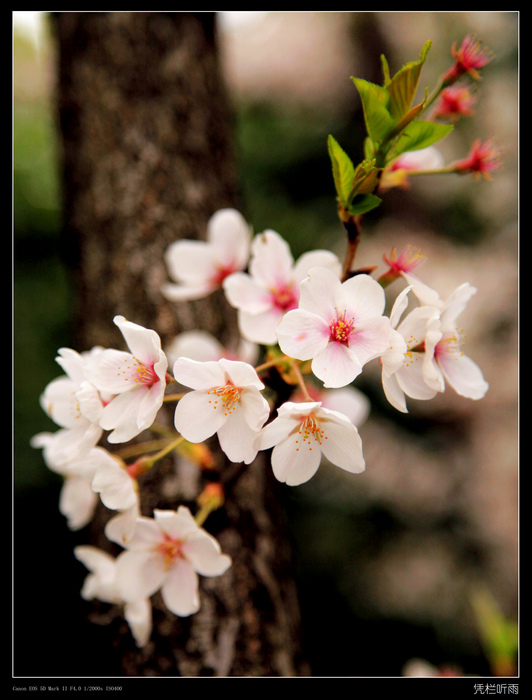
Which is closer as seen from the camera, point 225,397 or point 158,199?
point 225,397

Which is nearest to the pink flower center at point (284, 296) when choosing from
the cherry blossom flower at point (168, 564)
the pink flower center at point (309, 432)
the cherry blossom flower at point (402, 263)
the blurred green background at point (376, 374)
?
the cherry blossom flower at point (402, 263)

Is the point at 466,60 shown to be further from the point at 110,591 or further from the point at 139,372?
the point at 110,591

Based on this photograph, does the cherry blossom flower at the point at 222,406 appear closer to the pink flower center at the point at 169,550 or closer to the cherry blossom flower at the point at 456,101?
the pink flower center at the point at 169,550

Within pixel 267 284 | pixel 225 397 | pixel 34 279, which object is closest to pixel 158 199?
pixel 267 284

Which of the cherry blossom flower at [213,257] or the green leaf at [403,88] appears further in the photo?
the cherry blossom flower at [213,257]

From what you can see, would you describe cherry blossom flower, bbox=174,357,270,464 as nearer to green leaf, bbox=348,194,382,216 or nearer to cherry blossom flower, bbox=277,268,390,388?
cherry blossom flower, bbox=277,268,390,388
